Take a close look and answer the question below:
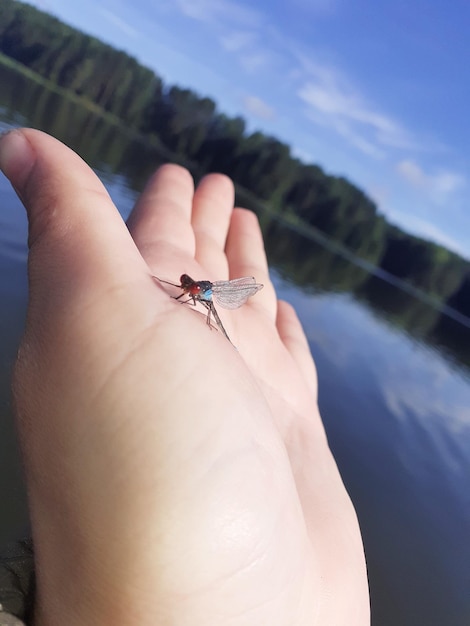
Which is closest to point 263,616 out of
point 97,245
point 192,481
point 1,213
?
point 192,481

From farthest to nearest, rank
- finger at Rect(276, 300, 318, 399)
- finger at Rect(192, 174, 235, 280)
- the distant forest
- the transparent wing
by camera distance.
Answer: the distant forest
finger at Rect(276, 300, 318, 399)
finger at Rect(192, 174, 235, 280)
the transparent wing

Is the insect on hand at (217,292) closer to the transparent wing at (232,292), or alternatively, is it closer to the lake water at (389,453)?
the transparent wing at (232,292)

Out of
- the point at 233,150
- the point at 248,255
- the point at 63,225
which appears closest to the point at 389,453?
the point at 248,255

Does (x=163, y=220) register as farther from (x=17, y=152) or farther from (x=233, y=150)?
(x=233, y=150)

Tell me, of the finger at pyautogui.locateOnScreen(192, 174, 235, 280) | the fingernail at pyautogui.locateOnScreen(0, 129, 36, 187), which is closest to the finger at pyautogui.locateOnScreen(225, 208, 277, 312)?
the finger at pyautogui.locateOnScreen(192, 174, 235, 280)

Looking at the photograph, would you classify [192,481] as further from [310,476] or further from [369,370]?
[369,370]

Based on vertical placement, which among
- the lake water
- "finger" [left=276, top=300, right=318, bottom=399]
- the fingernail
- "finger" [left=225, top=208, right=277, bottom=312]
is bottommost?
the lake water

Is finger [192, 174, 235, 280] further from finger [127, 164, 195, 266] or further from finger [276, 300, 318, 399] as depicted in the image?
finger [276, 300, 318, 399]

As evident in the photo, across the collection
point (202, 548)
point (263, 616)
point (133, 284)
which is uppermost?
point (133, 284)
